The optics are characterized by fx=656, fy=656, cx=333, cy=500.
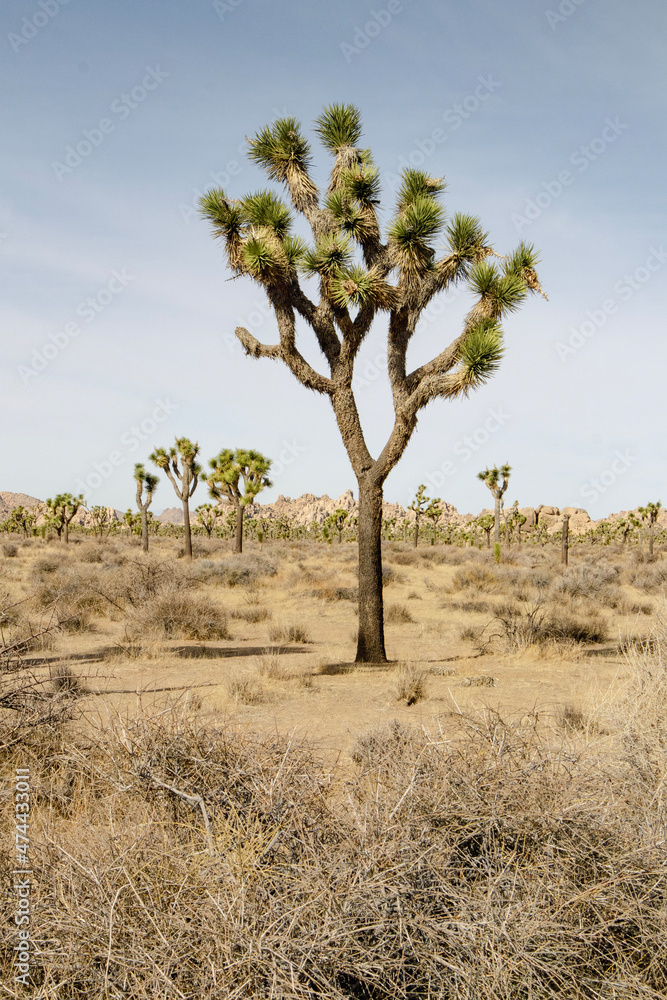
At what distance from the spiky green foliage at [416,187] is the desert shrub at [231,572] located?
13856 millimetres

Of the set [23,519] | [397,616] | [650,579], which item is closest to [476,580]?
[650,579]

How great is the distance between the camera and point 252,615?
16.0 metres

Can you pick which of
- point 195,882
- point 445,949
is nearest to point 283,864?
point 195,882

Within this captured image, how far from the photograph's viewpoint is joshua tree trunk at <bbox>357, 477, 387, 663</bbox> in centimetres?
1087

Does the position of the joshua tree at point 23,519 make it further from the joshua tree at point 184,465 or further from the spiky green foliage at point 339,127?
the spiky green foliage at point 339,127

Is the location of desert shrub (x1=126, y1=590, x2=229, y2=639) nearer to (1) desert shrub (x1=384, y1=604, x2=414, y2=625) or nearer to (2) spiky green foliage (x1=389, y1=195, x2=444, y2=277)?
(1) desert shrub (x1=384, y1=604, x2=414, y2=625)

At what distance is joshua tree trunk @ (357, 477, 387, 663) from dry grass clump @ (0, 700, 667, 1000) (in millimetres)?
7822

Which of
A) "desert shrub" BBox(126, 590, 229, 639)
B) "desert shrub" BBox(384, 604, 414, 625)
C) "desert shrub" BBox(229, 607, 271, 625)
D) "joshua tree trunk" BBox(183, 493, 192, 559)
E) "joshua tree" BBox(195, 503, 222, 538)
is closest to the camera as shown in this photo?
"desert shrub" BBox(126, 590, 229, 639)

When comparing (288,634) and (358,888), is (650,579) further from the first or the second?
(358,888)

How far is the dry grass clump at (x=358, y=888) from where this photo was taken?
A: 1.97 metres

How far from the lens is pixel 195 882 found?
2.27 metres

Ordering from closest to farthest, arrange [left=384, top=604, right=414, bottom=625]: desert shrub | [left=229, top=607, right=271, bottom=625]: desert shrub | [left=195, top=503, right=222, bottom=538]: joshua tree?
[left=229, top=607, right=271, bottom=625]: desert shrub → [left=384, top=604, right=414, bottom=625]: desert shrub → [left=195, top=503, right=222, bottom=538]: joshua tree

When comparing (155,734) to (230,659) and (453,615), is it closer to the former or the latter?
(230,659)

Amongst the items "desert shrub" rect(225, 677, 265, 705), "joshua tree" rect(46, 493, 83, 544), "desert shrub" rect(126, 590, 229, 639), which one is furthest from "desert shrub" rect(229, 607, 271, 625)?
"joshua tree" rect(46, 493, 83, 544)
